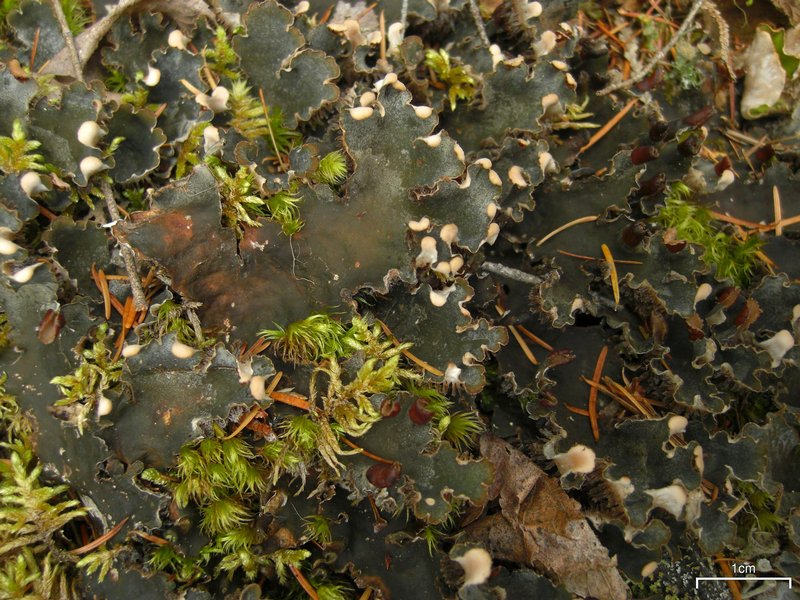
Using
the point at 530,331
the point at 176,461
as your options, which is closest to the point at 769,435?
the point at 530,331

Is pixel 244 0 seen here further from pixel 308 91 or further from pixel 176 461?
pixel 176 461

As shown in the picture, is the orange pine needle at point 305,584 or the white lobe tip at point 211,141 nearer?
the orange pine needle at point 305,584

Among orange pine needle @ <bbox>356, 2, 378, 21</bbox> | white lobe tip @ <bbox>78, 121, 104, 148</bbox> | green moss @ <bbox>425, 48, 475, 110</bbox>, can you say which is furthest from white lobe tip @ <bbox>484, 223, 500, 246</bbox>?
white lobe tip @ <bbox>78, 121, 104, 148</bbox>

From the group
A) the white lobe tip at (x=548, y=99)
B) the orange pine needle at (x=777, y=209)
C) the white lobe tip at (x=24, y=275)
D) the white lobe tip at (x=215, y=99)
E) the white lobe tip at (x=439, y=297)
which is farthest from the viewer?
the orange pine needle at (x=777, y=209)

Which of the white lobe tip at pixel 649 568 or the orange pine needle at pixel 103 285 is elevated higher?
the orange pine needle at pixel 103 285

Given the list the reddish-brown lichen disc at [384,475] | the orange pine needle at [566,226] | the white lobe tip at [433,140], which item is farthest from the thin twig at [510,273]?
the reddish-brown lichen disc at [384,475]

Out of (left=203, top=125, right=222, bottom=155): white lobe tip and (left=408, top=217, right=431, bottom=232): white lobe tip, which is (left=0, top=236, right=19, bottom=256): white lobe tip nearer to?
(left=203, top=125, right=222, bottom=155): white lobe tip

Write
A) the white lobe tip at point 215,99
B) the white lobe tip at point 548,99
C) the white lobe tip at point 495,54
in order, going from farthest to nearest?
the white lobe tip at point 495,54 < the white lobe tip at point 548,99 < the white lobe tip at point 215,99

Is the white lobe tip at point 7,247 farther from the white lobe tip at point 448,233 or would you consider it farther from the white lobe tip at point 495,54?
the white lobe tip at point 495,54
